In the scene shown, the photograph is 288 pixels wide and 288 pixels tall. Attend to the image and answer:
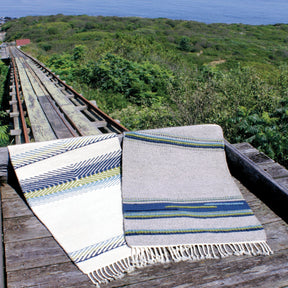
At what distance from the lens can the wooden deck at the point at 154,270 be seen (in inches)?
59.3

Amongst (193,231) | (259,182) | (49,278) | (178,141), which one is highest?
(178,141)

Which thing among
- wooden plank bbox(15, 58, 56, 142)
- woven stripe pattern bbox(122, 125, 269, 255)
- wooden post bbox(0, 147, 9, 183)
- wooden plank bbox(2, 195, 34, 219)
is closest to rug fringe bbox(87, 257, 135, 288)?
woven stripe pattern bbox(122, 125, 269, 255)

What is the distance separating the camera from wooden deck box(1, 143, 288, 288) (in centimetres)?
151

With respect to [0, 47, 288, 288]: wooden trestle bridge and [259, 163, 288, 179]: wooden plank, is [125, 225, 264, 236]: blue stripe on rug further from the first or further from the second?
[259, 163, 288, 179]: wooden plank

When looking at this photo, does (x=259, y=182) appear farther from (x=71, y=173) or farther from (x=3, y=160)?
(x=3, y=160)

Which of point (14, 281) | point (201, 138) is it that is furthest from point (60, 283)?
point (201, 138)

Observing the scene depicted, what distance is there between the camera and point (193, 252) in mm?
1695

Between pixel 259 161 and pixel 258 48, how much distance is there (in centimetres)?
4667

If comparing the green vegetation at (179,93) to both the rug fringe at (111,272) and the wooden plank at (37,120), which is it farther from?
the rug fringe at (111,272)

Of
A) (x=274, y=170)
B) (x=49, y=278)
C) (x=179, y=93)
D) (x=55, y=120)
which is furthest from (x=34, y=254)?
(x=179, y=93)

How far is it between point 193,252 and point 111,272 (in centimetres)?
47

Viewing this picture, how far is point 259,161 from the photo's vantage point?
2.55m

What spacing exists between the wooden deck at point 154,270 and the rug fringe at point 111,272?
0.03 m

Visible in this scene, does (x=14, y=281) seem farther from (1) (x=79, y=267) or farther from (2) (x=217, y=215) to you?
(2) (x=217, y=215)
